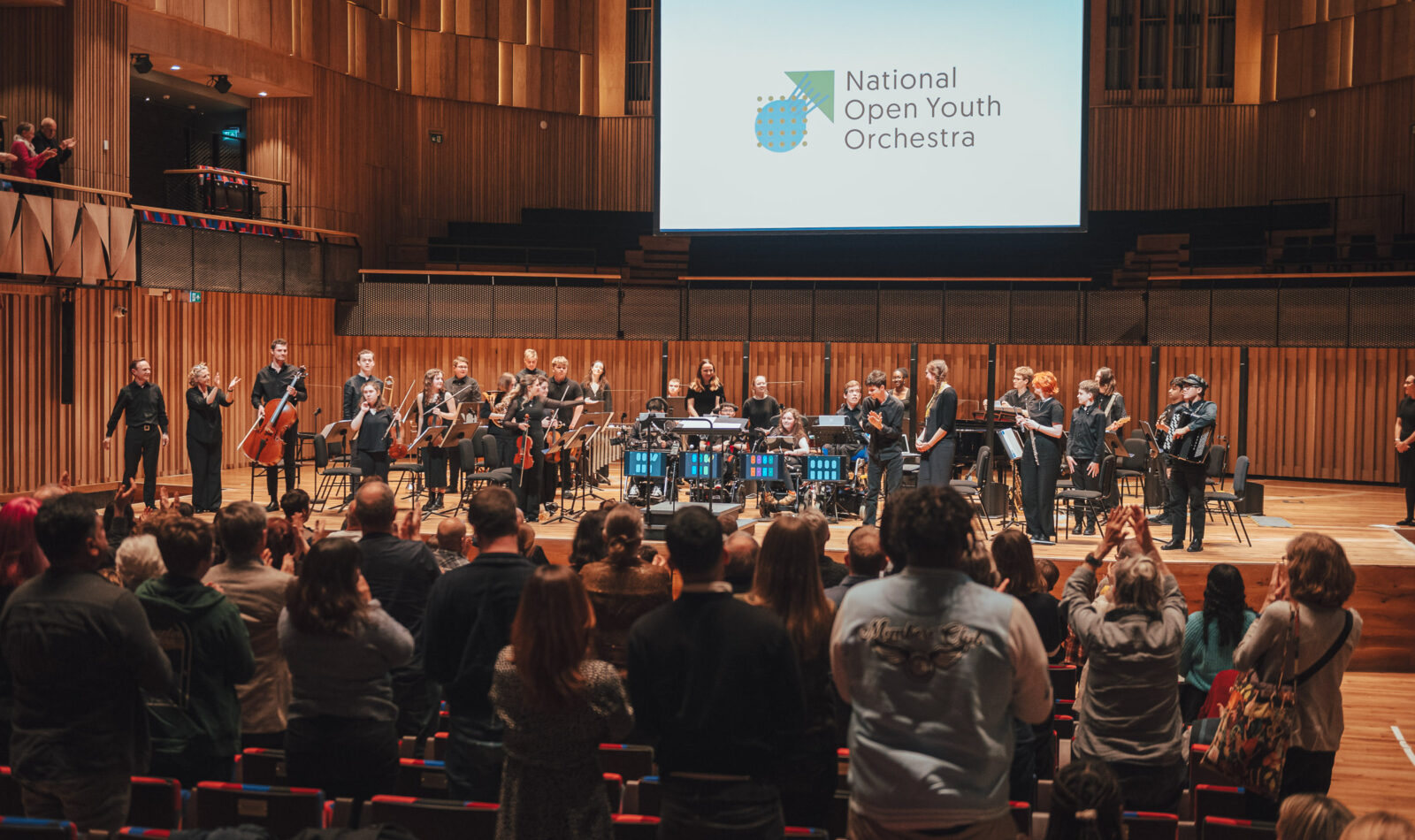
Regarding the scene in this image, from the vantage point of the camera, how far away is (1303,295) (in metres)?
14.6

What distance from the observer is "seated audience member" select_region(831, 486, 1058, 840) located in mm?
2346

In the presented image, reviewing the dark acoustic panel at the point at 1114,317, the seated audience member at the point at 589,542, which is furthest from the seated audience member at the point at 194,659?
the dark acoustic panel at the point at 1114,317

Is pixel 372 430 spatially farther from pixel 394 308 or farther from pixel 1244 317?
pixel 1244 317

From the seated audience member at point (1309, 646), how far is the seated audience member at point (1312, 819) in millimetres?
1263

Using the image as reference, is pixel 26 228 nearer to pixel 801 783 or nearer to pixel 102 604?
pixel 102 604

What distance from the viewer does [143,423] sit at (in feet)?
34.6

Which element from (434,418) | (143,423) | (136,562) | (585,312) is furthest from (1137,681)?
(585,312)

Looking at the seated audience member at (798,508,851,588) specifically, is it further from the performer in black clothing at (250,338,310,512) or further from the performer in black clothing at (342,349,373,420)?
the performer in black clothing at (250,338,310,512)

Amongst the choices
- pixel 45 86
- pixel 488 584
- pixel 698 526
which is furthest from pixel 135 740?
pixel 45 86

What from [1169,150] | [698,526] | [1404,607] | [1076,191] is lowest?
[1404,607]

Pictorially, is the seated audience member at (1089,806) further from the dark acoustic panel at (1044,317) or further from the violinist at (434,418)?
the dark acoustic panel at (1044,317)

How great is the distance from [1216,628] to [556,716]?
311cm

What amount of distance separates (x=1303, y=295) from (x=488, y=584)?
14.2m

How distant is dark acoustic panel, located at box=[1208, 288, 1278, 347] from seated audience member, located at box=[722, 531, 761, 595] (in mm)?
12979
